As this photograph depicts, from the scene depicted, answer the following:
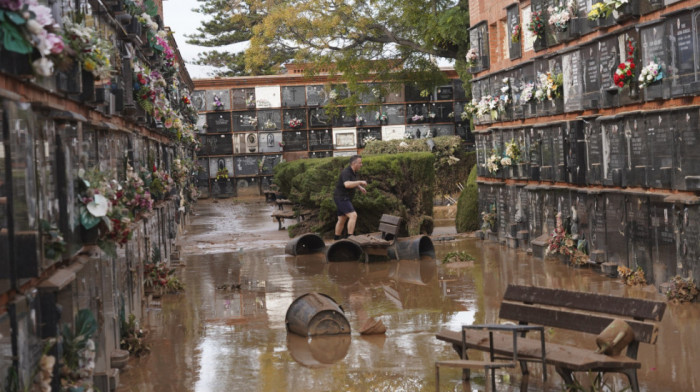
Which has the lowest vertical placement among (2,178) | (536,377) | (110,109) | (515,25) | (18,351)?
(536,377)

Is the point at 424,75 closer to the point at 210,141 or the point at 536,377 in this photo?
the point at 210,141

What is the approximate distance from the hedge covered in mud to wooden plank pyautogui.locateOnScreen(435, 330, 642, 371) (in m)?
10.4

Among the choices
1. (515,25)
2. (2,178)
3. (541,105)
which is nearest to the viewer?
(2,178)

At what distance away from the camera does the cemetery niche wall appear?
1017cm

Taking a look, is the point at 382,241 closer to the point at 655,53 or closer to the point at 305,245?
Answer: the point at 305,245

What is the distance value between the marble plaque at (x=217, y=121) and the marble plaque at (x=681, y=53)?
88.8 ft

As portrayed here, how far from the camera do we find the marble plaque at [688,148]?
32.1ft

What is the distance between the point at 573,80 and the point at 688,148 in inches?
141

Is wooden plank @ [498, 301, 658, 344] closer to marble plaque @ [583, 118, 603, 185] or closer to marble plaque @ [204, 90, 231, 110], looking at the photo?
marble plaque @ [583, 118, 603, 185]

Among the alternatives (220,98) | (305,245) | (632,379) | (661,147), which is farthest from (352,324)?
(220,98)

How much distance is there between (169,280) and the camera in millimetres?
11930

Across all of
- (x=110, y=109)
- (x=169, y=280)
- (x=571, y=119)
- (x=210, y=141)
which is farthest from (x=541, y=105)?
(x=210, y=141)

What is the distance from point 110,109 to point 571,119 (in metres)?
7.59

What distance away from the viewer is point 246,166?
3625 centimetres
